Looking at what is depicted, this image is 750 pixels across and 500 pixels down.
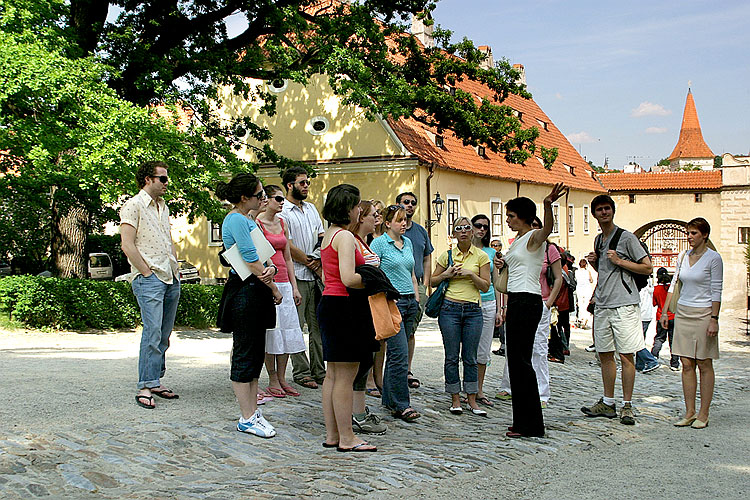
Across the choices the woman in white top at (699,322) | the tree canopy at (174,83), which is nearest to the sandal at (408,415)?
the woman in white top at (699,322)

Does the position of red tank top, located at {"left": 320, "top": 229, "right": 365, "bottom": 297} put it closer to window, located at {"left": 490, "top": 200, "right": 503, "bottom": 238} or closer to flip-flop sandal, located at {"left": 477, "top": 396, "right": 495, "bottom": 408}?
flip-flop sandal, located at {"left": 477, "top": 396, "right": 495, "bottom": 408}

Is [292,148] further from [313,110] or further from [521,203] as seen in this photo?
[521,203]

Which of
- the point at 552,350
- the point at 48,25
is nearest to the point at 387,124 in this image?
the point at 48,25

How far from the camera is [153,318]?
640 cm

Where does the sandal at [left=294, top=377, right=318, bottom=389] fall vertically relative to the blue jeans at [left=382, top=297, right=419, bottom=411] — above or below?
below

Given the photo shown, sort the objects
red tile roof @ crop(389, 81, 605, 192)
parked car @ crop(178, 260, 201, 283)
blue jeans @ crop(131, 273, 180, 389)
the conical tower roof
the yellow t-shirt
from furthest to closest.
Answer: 1. the conical tower roof
2. parked car @ crop(178, 260, 201, 283)
3. red tile roof @ crop(389, 81, 605, 192)
4. the yellow t-shirt
5. blue jeans @ crop(131, 273, 180, 389)

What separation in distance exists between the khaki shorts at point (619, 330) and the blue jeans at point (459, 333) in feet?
3.88

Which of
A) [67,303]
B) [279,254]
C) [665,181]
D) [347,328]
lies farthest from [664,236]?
[347,328]

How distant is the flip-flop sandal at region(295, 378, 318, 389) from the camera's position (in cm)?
759

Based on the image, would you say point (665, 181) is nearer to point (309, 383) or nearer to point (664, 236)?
point (664, 236)

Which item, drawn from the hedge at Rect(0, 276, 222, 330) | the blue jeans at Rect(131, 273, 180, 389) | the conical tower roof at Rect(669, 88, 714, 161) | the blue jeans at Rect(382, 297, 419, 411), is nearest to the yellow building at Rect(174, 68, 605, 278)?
the hedge at Rect(0, 276, 222, 330)

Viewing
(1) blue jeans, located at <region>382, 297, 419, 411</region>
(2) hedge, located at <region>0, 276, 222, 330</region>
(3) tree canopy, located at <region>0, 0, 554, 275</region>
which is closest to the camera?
(1) blue jeans, located at <region>382, 297, 419, 411</region>

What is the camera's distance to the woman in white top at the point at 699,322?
7.06m

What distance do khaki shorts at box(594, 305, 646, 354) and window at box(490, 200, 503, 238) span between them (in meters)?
24.4
